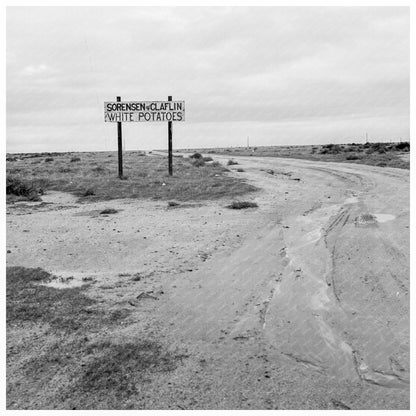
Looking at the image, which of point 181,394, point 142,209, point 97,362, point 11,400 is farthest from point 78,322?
point 142,209

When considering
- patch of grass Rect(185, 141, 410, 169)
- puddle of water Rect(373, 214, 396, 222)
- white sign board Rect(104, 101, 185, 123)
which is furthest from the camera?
patch of grass Rect(185, 141, 410, 169)

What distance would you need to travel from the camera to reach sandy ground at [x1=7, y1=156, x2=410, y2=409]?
3.84 metres

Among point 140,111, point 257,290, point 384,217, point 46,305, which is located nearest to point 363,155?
point 140,111

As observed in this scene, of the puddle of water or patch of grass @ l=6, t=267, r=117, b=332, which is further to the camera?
the puddle of water

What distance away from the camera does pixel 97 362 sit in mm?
4223

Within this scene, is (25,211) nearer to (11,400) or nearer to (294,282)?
(294,282)

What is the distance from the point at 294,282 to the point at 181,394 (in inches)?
111

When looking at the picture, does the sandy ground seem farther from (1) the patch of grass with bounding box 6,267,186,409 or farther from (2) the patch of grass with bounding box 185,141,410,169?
(2) the patch of grass with bounding box 185,141,410,169

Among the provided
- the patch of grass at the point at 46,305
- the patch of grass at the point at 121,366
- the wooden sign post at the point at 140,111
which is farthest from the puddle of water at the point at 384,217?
the wooden sign post at the point at 140,111

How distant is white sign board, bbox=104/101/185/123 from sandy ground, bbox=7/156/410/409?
439 inches

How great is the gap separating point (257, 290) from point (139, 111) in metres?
17.9

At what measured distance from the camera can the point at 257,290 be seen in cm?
600

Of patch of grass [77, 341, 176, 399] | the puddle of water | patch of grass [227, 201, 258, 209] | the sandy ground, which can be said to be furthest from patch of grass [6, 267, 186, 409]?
patch of grass [227, 201, 258, 209]

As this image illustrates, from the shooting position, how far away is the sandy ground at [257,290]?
3838mm
